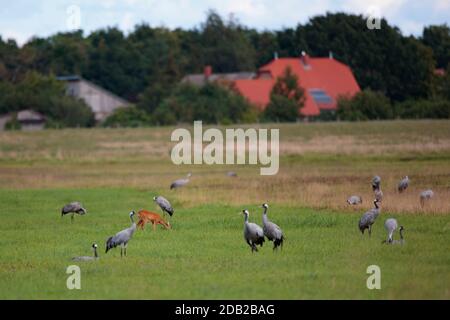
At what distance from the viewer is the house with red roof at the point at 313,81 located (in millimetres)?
105938

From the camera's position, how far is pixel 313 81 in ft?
368

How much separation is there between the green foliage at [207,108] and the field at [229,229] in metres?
35.9

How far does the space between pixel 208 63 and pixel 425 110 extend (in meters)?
51.9

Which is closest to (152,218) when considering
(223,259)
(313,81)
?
(223,259)

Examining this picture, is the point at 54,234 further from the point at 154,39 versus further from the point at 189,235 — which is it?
the point at 154,39

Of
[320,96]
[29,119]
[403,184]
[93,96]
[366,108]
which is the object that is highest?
[93,96]

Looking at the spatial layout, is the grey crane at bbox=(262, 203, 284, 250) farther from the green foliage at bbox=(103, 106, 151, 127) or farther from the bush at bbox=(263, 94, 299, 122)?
the green foliage at bbox=(103, 106, 151, 127)

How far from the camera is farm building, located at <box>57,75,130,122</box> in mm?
113756

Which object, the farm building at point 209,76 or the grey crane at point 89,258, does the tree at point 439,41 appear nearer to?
the farm building at point 209,76

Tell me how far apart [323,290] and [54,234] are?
10238 millimetres

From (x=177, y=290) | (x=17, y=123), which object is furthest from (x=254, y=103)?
(x=177, y=290)

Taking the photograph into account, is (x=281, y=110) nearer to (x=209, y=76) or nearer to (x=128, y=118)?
(x=128, y=118)

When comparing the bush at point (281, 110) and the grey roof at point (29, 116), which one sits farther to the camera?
the grey roof at point (29, 116)

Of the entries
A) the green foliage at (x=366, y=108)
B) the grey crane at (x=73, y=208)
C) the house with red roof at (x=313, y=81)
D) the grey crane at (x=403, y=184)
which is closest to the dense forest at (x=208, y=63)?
the green foliage at (x=366, y=108)
